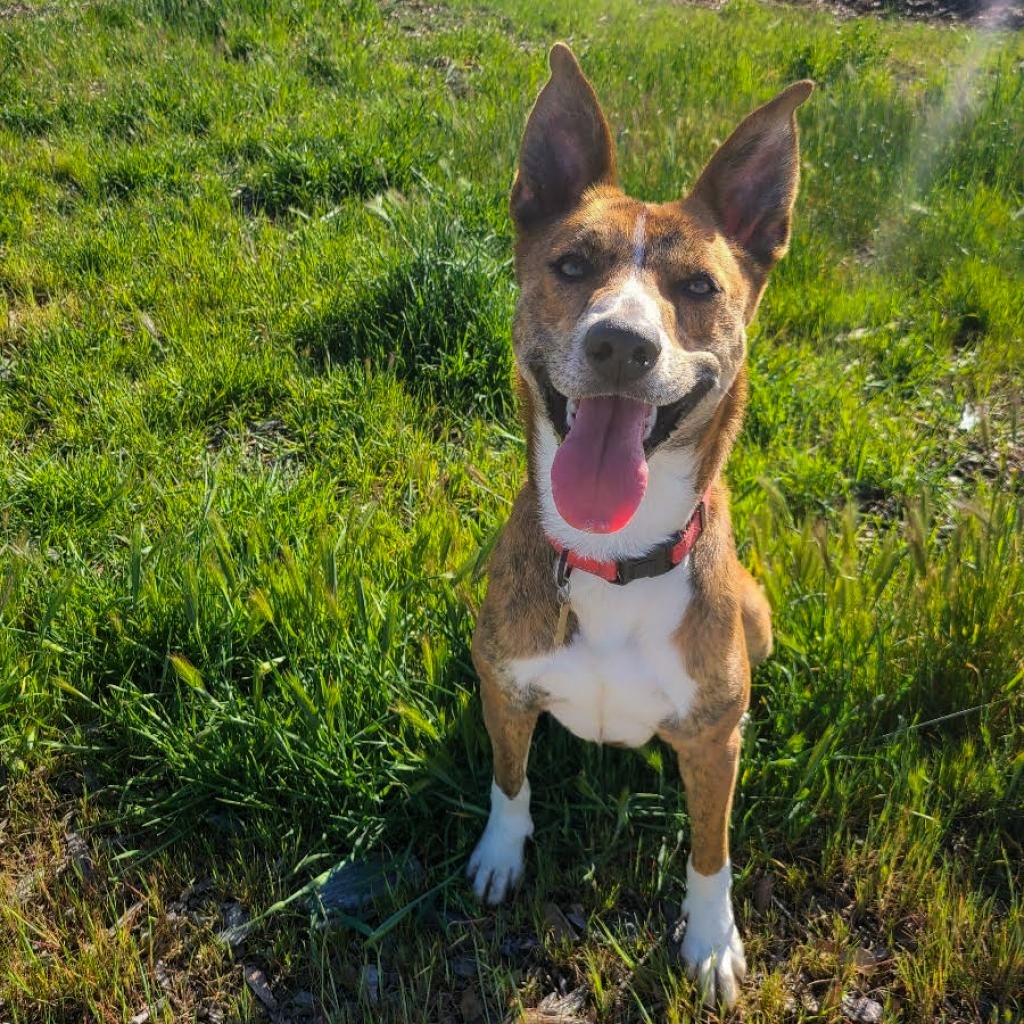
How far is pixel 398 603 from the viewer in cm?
281

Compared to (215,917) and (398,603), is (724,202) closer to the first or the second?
(398,603)

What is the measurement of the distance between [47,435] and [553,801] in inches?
106

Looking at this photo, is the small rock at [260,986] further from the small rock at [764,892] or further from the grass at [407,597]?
the small rock at [764,892]

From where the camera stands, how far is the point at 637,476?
198 cm

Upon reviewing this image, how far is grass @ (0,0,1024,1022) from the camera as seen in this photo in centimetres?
237

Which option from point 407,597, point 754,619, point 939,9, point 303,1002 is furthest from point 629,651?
point 939,9

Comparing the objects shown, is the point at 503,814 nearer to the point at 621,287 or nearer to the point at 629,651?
the point at 629,651

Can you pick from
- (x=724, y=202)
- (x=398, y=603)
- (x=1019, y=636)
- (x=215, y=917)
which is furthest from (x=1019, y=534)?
(x=215, y=917)

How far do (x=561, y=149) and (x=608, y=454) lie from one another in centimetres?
92

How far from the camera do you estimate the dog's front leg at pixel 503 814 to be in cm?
239

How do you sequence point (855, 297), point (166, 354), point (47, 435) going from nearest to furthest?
point (47, 435) < point (166, 354) < point (855, 297)

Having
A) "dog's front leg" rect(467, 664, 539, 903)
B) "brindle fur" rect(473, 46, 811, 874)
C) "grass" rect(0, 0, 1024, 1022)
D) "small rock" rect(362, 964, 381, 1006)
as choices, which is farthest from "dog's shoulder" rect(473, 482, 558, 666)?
"small rock" rect(362, 964, 381, 1006)

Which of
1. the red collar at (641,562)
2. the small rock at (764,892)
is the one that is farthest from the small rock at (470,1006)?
the red collar at (641,562)

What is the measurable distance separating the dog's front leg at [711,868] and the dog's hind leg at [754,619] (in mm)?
375
